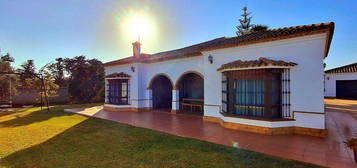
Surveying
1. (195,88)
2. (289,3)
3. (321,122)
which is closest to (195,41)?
(195,88)

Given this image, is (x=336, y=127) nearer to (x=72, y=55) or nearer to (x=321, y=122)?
(x=321, y=122)

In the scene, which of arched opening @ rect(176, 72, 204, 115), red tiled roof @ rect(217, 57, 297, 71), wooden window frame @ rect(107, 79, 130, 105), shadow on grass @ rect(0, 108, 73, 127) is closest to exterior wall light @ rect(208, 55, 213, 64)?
red tiled roof @ rect(217, 57, 297, 71)

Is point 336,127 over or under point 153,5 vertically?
under

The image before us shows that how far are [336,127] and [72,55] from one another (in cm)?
3256

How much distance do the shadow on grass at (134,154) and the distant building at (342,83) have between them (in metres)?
26.8

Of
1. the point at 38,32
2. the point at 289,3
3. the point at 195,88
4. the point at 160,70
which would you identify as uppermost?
the point at 289,3

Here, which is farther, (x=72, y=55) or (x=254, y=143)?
(x=72, y=55)

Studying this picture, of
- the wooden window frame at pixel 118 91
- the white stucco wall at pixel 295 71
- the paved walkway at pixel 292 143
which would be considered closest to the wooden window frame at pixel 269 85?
the white stucco wall at pixel 295 71

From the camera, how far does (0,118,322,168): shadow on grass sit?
14.2 ft

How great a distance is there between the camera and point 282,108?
24.3 ft

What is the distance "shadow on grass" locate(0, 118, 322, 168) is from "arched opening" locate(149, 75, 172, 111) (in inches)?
304

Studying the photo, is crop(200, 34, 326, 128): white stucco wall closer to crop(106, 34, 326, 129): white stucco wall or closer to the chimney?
crop(106, 34, 326, 129): white stucco wall

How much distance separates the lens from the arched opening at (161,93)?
14.4 meters

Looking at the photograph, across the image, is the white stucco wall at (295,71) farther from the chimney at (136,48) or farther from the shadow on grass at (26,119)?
the shadow on grass at (26,119)
